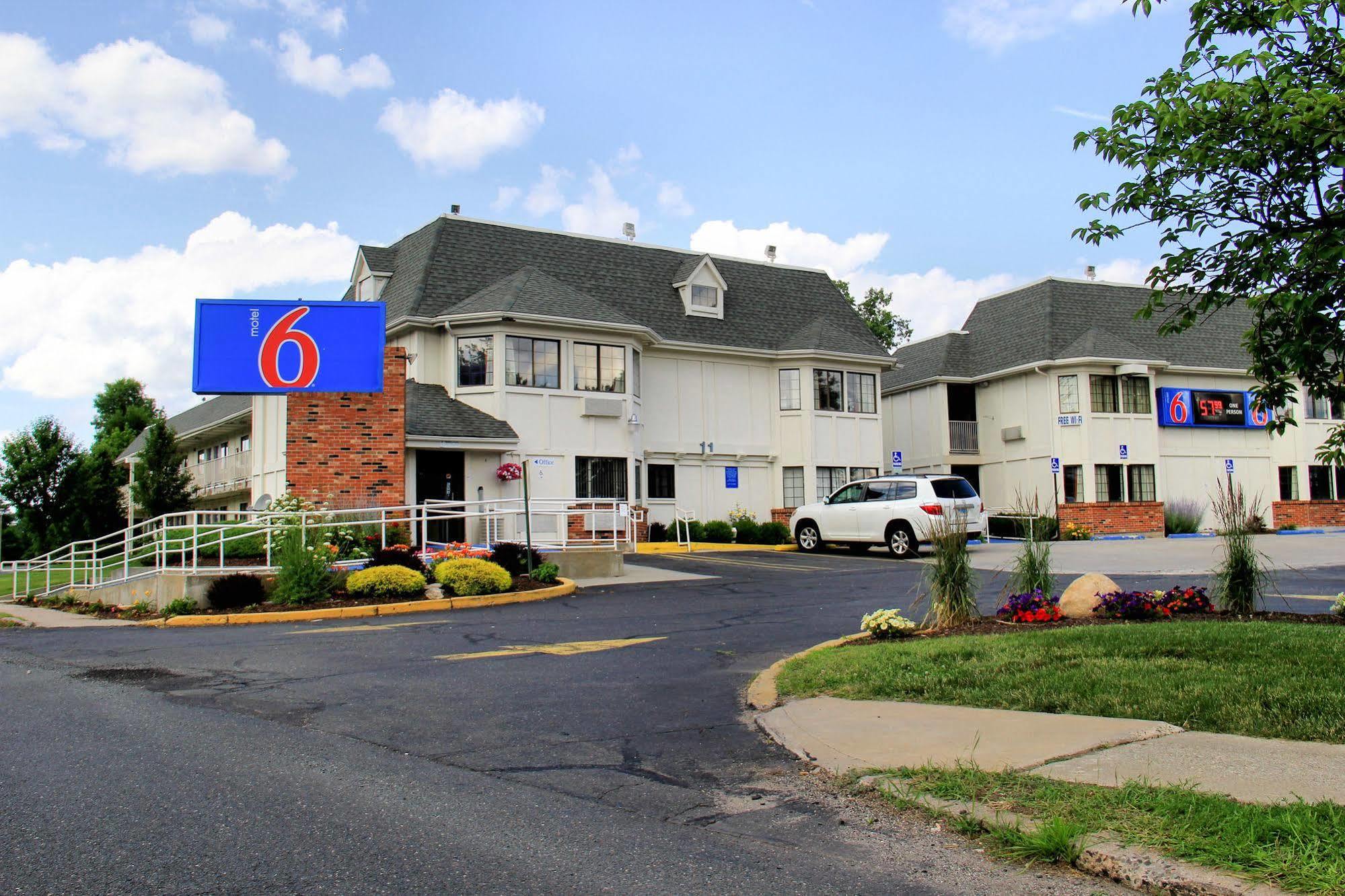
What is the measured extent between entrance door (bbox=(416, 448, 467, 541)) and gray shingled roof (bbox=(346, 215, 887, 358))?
3.81 metres

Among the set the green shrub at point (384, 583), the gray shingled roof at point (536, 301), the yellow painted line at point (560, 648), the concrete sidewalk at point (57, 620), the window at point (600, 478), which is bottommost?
the concrete sidewalk at point (57, 620)

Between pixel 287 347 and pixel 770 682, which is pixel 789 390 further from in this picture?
pixel 770 682

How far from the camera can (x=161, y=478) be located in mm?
38156

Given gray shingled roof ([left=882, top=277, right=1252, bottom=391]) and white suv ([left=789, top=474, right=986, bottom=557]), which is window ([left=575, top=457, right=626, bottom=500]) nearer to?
white suv ([left=789, top=474, right=986, bottom=557])

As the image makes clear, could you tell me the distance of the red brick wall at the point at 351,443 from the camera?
1952 centimetres

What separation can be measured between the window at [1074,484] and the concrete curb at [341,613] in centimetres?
2375

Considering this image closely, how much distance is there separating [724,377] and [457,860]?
27.3 m

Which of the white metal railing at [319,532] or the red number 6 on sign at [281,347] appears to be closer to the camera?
the white metal railing at [319,532]

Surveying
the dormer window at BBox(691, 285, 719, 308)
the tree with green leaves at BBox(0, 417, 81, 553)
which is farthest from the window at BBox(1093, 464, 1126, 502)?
the tree with green leaves at BBox(0, 417, 81, 553)

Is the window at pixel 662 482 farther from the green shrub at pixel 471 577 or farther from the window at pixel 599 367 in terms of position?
the green shrub at pixel 471 577

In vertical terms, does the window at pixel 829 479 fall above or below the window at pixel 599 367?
below

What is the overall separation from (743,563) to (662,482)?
823cm

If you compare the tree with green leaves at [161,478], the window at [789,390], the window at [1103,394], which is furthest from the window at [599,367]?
the tree with green leaves at [161,478]

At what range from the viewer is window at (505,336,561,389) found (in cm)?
2603
